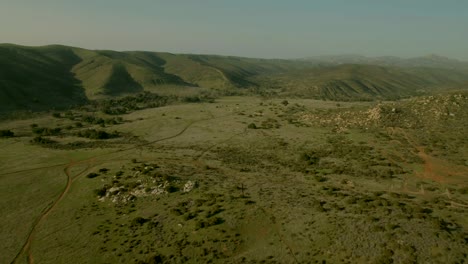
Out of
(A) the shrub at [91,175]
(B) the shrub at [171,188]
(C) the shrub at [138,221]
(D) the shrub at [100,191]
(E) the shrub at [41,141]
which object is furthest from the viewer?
(E) the shrub at [41,141]

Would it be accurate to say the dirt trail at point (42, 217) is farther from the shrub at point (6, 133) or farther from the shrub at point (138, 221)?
the shrub at point (6, 133)

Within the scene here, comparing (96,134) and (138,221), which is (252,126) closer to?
(96,134)

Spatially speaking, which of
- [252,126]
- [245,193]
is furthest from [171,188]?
[252,126]

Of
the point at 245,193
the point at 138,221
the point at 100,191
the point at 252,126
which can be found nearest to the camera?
the point at 138,221

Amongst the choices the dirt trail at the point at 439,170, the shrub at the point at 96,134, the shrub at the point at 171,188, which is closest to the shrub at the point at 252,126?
the shrub at the point at 96,134

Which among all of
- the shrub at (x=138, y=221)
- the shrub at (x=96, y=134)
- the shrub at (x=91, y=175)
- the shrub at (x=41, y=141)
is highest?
the shrub at (x=138, y=221)

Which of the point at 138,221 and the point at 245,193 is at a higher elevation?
the point at 138,221

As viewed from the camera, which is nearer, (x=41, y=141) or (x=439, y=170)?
(x=439, y=170)

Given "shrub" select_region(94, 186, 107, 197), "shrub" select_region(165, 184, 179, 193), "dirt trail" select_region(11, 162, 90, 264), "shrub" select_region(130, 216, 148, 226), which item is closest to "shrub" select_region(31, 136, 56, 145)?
"dirt trail" select_region(11, 162, 90, 264)

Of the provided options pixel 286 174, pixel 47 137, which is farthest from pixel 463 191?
pixel 47 137

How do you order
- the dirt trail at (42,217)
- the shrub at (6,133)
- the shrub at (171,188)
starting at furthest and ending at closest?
the shrub at (6,133) < the shrub at (171,188) < the dirt trail at (42,217)
